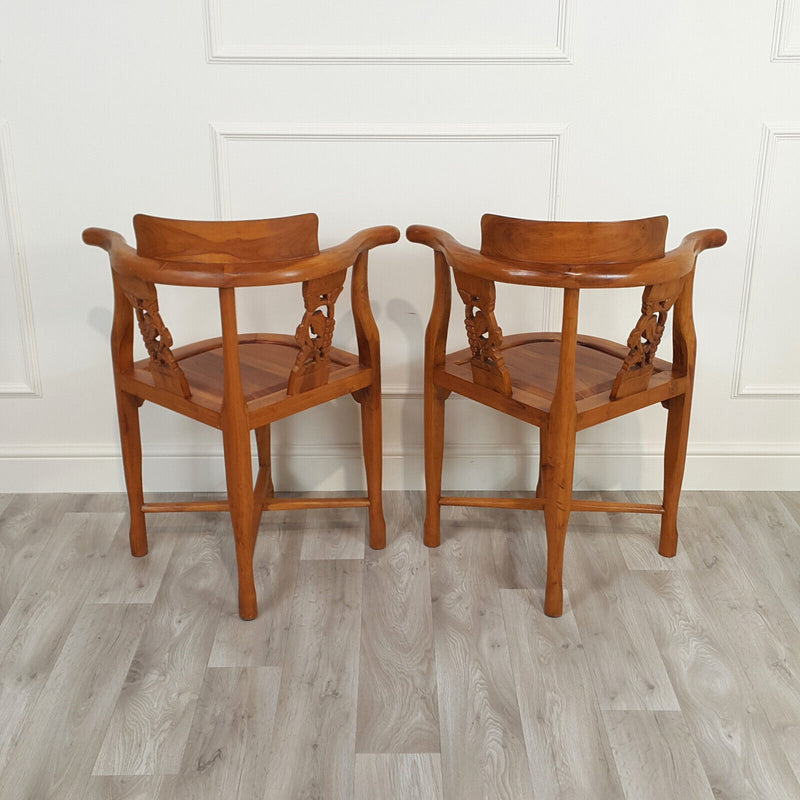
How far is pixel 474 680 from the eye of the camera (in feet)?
6.13

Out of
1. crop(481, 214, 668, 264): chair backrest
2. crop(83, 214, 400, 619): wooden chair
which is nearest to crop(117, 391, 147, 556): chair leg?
crop(83, 214, 400, 619): wooden chair

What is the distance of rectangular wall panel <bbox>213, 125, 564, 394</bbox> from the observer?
7.66 feet

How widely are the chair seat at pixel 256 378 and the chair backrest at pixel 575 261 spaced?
0.31 m

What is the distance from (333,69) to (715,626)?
1544mm

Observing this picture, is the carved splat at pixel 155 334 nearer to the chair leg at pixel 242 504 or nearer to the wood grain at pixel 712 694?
the chair leg at pixel 242 504

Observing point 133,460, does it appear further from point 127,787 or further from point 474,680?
point 474,680

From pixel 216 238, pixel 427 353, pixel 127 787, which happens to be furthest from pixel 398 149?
pixel 127 787

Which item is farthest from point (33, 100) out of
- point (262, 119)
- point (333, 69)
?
point (333, 69)

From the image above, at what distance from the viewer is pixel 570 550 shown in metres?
2.34

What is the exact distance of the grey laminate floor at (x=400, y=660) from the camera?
5.39 ft

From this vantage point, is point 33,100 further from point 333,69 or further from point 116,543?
point 116,543

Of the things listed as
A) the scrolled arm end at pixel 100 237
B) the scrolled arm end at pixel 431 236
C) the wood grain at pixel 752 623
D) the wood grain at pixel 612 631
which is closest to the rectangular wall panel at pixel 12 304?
the scrolled arm end at pixel 100 237

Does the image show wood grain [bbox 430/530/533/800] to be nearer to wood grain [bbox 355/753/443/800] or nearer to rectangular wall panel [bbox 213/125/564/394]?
wood grain [bbox 355/753/443/800]

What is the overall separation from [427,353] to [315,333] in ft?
0.99
